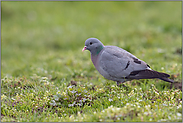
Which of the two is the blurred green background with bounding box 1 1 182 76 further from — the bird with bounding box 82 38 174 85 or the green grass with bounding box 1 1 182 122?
the bird with bounding box 82 38 174 85

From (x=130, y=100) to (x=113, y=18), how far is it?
30.0ft

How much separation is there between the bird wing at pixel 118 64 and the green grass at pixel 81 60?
334 millimetres

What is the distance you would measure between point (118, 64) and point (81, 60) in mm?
3022

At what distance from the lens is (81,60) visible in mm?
7582

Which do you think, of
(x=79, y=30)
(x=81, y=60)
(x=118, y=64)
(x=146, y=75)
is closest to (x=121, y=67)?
(x=118, y=64)

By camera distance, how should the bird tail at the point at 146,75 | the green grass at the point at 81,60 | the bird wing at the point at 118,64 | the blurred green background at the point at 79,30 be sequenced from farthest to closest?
the blurred green background at the point at 79,30 → the bird wing at the point at 118,64 → the bird tail at the point at 146,75 → the green grass at the point at 81,60

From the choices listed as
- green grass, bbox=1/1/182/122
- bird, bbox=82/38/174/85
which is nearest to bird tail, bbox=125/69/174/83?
bird, bbox=82/38/174/85

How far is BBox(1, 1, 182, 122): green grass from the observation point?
13.2 ft

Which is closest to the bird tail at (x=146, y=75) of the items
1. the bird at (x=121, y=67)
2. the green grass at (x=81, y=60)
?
the bird at (x=121, y=67)

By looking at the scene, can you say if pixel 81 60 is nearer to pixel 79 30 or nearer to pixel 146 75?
pixel 146 75

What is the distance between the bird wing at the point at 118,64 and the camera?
470 cm

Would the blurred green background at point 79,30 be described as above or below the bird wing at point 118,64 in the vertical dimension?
above

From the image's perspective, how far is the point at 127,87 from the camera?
4922 millimetres

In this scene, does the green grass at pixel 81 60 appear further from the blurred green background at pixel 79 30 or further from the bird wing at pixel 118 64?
the bird wing at pixel 118 64
